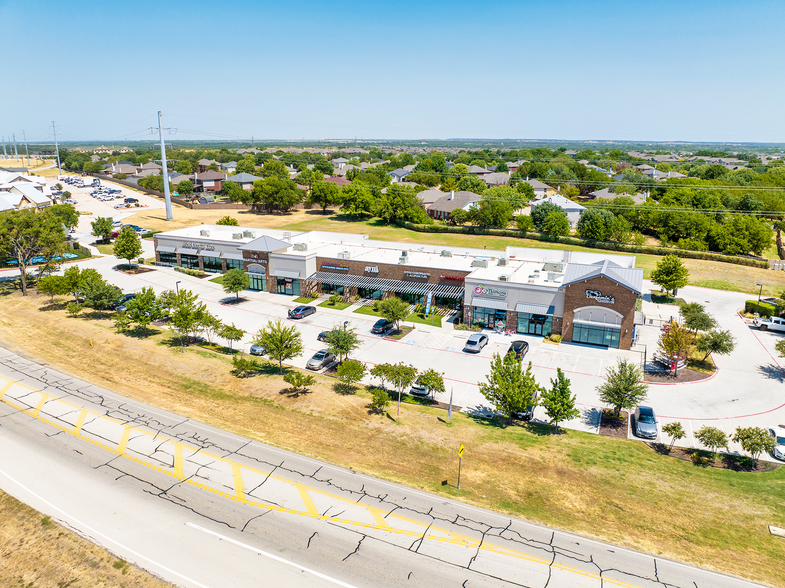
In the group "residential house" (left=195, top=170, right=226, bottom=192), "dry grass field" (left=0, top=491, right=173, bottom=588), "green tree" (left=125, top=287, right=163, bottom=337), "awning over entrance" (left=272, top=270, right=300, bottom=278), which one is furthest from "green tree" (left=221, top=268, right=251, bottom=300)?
"residential house" (left=195, top=170, right=226, bottom=192)

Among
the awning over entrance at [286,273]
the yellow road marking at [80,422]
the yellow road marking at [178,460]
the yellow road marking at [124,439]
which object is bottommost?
the yellow road marking at [178,460]

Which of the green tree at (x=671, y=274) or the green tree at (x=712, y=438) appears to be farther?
the green tree at (x=671, y=274)

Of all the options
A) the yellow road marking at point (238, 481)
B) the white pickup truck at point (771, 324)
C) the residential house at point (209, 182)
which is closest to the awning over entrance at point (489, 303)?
the white pickup truck at point (771, 324)

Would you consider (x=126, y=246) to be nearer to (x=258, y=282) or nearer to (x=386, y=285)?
(x=258, y=282)

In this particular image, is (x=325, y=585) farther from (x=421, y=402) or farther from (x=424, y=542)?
(x=421, y=402)

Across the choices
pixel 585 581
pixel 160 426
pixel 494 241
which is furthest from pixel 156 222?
pixel 585 581

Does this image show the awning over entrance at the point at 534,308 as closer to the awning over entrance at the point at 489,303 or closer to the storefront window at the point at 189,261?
the awning over entrance at the point at 489,303
